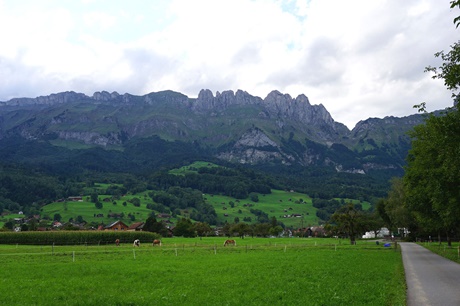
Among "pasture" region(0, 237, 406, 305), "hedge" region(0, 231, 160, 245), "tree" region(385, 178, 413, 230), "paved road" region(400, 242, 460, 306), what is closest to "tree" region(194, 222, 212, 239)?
"hedge" region(0, 231, 160, 245)

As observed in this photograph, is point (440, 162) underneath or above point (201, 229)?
above

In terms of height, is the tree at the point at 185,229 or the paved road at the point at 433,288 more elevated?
the paved road at the point at 433,288

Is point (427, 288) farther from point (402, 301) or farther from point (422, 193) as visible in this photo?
point (422, 193)

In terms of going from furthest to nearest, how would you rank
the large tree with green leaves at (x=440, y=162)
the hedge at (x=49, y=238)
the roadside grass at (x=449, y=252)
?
the hedge at (x=49, y=238) → the roadside grass at (x=449, y=252) → the large tree with green leaves at (x=440, y=162)

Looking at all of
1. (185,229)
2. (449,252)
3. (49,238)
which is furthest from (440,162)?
(185,229)

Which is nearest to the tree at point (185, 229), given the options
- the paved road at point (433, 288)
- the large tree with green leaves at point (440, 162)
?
the large tree with green leaves at point (440, 162)

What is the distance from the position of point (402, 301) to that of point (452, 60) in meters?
20.0

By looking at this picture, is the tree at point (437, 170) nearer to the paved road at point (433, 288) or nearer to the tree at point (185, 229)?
the paved road at point (433, 288)

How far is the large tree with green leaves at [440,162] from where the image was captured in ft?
99.5

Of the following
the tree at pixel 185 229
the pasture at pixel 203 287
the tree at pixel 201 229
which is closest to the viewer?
the pasture at pixel 203 287

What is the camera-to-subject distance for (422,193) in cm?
5353

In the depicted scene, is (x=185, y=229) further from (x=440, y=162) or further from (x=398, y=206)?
(x=440, y=162)

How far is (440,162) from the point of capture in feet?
146

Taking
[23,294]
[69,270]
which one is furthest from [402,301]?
[69,270]
